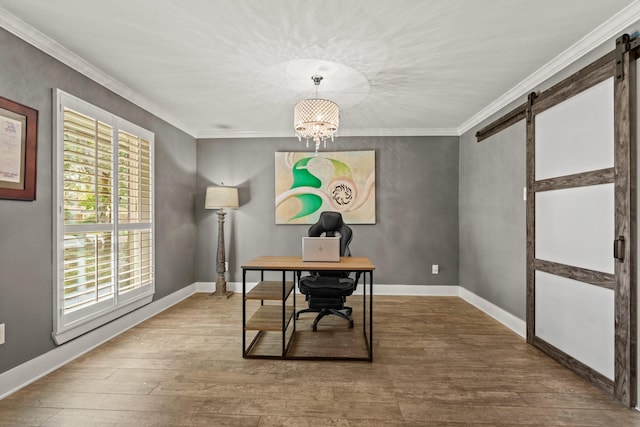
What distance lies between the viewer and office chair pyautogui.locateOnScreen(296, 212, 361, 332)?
10.3ft

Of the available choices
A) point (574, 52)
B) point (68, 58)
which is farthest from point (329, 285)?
point (68, 58)

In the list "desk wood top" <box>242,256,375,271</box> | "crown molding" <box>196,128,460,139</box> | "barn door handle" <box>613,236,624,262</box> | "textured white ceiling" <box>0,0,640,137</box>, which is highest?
"textured white ceiling" <box>0,0,640,137</box>

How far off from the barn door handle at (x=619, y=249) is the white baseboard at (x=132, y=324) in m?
1.31

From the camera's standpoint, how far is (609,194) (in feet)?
6.91

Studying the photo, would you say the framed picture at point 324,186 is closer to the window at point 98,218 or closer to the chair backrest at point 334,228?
the chair backrest at point 334,228

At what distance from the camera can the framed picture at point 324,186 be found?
15.4 feet

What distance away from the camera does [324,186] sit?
4707mm

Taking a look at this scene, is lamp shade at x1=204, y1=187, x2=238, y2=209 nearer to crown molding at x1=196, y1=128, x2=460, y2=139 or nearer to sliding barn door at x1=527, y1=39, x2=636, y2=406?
crown molding at x1=196, y1=128, x2=460, y2=139

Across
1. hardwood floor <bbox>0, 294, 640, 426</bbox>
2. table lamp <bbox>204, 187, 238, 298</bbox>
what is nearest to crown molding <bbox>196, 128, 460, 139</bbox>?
table lamp <bbox>204, 187, 238, 298</bbox>

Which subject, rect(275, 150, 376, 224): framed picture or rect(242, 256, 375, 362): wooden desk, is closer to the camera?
rect(242, 256, 375, 362): wooden desk

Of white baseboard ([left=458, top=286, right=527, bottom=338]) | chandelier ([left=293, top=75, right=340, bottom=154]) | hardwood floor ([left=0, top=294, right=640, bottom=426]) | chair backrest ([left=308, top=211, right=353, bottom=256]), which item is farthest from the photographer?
chair backrest ([left=308, top=211, right=353, bottom=256])

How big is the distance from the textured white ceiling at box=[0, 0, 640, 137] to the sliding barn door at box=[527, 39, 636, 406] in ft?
1.45

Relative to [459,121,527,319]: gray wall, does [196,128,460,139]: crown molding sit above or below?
above

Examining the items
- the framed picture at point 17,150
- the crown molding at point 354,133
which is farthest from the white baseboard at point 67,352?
the crown molding at point 354,133
